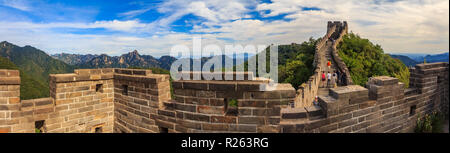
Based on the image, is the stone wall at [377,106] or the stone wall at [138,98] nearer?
the stone wall at [377,106]

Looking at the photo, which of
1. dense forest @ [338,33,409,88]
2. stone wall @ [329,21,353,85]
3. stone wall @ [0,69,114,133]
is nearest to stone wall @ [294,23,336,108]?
stone wall @ [329,21,353,85]

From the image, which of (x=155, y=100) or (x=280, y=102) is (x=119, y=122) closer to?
(x=155, y=100)

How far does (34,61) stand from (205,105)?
45.0 m

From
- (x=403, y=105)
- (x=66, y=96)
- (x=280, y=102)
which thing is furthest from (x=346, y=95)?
(x=66, y=96)

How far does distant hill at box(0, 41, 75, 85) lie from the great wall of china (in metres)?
33.5

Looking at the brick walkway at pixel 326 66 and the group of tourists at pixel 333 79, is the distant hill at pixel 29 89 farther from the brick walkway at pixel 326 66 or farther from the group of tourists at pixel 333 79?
the group of tourists at pixel 333 79

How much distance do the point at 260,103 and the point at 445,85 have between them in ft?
24.5

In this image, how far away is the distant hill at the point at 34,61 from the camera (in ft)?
118

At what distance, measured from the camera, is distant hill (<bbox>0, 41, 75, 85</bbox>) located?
36.1 m

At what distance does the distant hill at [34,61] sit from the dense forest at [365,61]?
36172mm

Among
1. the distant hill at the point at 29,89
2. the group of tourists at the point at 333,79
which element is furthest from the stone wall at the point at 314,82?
the distant hill at the point at 29,89

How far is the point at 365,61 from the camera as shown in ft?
78.7

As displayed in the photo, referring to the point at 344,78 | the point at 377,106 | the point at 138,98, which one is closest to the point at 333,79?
the point at 344,78

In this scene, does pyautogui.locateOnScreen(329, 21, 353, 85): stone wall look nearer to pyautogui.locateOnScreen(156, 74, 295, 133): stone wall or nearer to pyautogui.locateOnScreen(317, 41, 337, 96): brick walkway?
pyautogui.locateOnScreen(317, 41, 337, 96): brick walkway
